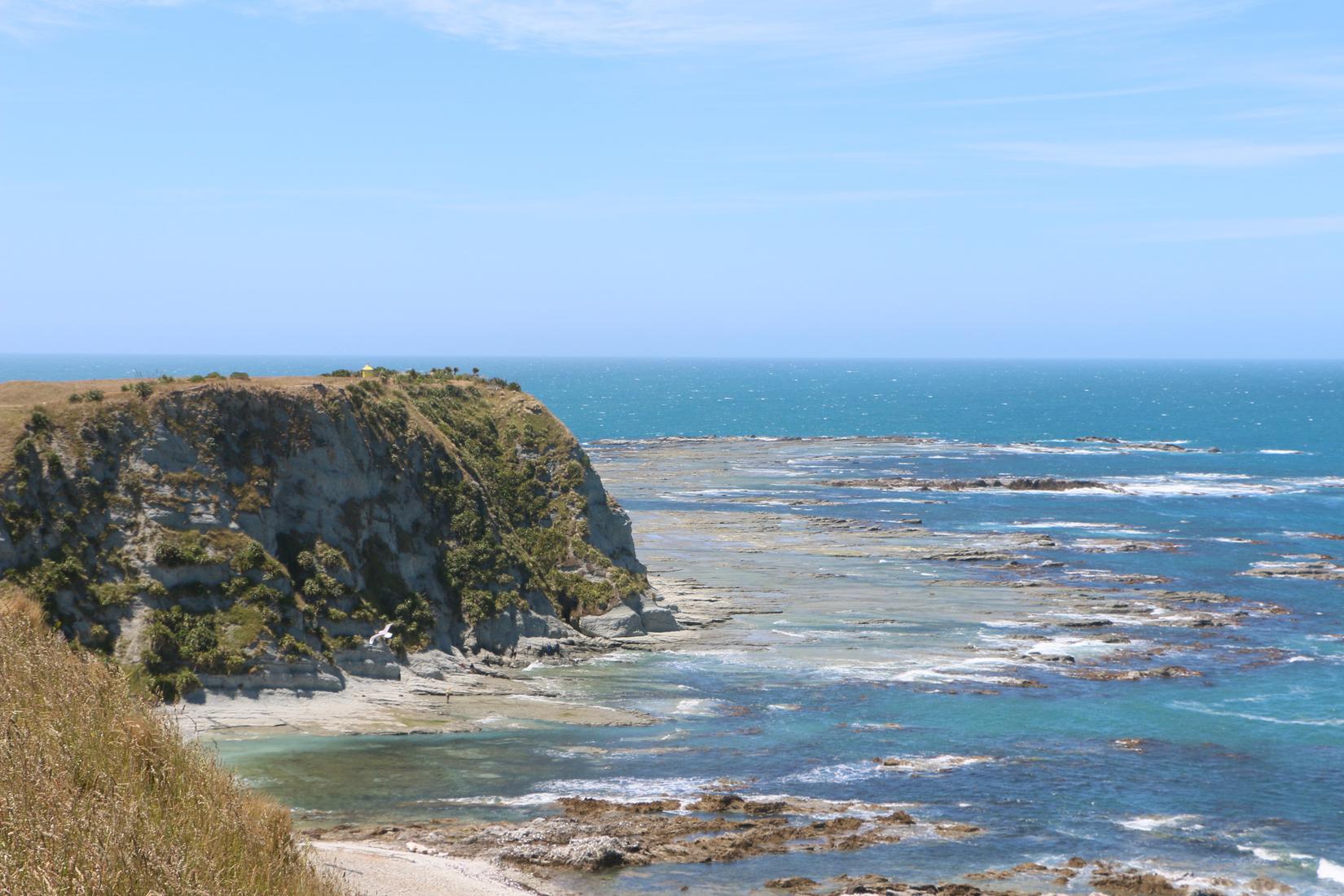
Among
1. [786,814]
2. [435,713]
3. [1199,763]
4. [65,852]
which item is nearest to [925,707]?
[1199,763]

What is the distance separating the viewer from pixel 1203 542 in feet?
353

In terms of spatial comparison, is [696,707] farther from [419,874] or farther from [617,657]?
[419,874]

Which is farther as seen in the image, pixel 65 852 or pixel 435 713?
pixel 435 713

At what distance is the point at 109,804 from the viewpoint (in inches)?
708

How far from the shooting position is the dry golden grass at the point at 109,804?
15.8 meters

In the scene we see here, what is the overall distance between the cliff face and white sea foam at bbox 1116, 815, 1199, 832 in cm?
3254

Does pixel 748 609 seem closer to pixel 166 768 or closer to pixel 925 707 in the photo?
pixel 925 707

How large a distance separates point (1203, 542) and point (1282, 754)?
59956 millimetres

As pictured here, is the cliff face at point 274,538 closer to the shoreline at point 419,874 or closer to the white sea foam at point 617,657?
the white sea foam at point 617,657

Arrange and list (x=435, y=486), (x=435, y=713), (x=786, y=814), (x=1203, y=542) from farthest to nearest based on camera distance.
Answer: (x=1203, y=542)
(x=435, y=486)
(x=435, y=713)
(x=786, y=814)

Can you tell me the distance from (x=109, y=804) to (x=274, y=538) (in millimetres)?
43493

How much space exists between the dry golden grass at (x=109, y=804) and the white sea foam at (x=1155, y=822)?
28.1 meters

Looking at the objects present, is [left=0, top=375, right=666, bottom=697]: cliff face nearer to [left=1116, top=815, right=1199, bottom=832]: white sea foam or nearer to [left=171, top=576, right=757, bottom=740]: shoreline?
[left=171, top=576, right=757, bottom=740]: shoreline

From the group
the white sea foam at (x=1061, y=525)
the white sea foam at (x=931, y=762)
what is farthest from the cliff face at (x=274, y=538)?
the white sea foam at (x=1061, y=525)
